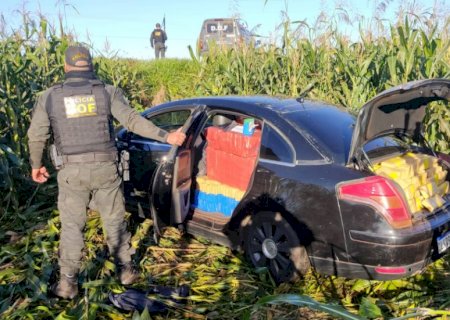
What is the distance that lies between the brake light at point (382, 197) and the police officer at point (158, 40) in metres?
16.8

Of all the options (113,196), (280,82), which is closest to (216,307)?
(113,196)

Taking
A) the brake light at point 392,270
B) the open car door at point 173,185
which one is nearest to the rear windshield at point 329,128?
the brake light at point 392,270

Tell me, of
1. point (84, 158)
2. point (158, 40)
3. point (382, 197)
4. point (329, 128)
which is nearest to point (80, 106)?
point (84, 158)

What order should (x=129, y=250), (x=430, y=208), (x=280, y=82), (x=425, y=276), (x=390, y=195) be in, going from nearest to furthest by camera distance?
(x=390, y=195)
(x=430, y=208)
(x=425, y=276)
(x=129, y=250)
(x=280, y=82)

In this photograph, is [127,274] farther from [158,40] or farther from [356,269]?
[158,40]

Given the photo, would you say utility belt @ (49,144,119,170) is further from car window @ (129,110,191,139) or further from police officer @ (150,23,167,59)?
police officer @ (150,23,167,59)

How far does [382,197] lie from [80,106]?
2.25 m

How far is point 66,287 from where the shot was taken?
10.8 ft

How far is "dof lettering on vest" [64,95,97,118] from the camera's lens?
126 inches

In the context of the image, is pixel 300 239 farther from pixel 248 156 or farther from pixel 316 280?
pixel 248 156

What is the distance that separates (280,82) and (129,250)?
165 inches

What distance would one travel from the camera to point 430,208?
3.13 m

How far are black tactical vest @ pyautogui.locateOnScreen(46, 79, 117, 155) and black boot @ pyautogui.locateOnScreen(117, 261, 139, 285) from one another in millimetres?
988

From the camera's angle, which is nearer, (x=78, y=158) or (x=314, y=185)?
(x=314, y=185)
